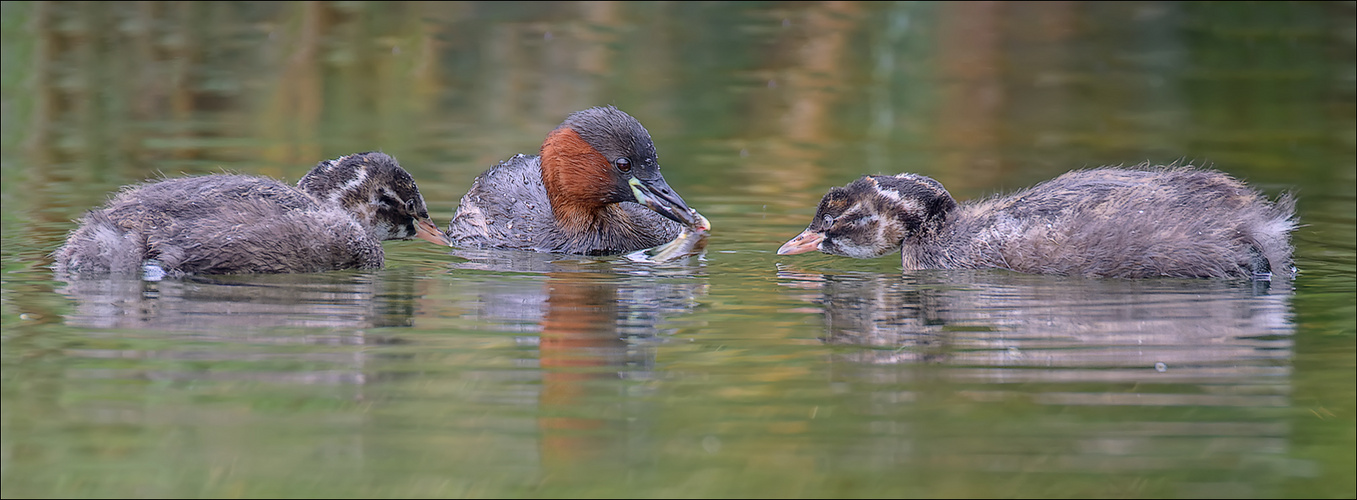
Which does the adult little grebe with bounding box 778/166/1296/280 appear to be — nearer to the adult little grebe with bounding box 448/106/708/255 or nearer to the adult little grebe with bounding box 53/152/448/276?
the adult little grebe with bounding box 448/106/708/255

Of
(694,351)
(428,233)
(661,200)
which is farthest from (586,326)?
(428,233)

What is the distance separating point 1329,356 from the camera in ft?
19.2

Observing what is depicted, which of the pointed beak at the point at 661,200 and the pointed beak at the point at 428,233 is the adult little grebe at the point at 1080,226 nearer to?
the pointed beak at the point at 661,200

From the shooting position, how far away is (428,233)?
8547mm

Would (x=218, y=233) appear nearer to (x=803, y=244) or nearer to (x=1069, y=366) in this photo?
(x=803, y=244)

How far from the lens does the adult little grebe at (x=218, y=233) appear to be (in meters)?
7.18

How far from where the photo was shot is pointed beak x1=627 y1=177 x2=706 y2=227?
8492 millimetres

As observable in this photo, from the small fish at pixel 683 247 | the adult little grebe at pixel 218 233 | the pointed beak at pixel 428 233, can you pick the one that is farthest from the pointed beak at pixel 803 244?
the adult little grebe at pixel 218 233

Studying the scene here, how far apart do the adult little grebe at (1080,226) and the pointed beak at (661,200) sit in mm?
583

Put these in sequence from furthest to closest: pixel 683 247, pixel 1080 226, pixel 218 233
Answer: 1. pixel 683 247
2. pixel 1080 226
3. pixel 218 233

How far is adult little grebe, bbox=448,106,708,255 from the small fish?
2cm

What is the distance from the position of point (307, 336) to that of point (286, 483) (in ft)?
5.53

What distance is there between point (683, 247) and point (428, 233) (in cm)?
136

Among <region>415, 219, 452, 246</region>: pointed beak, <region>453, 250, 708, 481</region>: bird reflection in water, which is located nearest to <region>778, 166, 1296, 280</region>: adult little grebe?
<region>453, 250, 708, 481</region>: bird reflection in water
